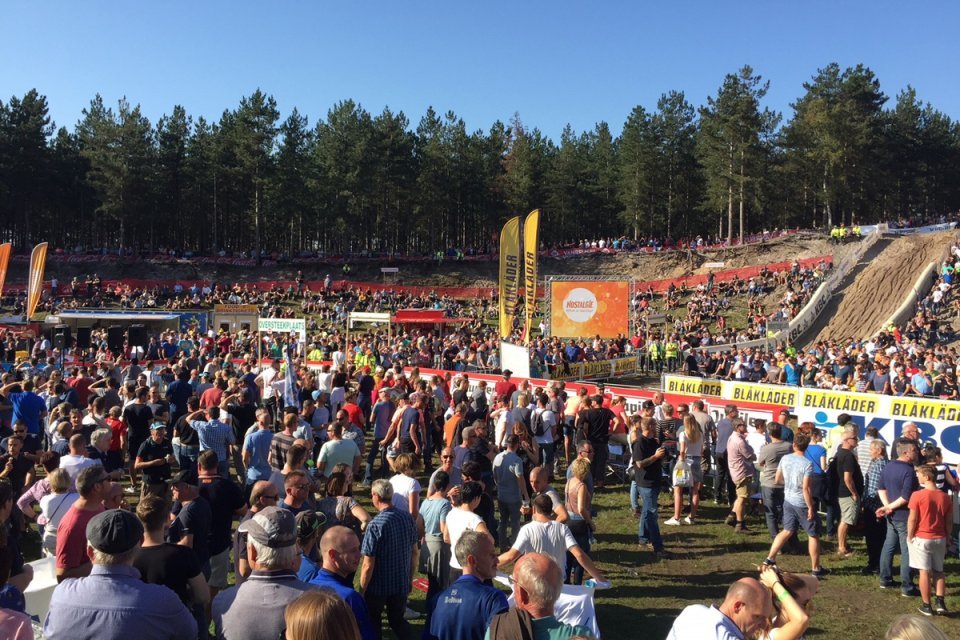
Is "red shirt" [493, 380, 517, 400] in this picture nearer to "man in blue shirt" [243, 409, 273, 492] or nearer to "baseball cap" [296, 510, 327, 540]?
"man in blue shirt" [243, 409, 273, 492]

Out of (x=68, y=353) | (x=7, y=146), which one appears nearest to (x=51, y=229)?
(x=7, y=146)

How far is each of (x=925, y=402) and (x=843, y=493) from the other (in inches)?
218

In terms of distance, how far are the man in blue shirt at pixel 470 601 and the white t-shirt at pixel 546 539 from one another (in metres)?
1.79

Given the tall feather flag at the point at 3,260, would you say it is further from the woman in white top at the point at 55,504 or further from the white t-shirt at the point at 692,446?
the white t-shirt at the point at 692,446

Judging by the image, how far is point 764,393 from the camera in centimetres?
1728

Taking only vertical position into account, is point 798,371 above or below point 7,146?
below

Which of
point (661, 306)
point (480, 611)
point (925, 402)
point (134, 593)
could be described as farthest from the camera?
point (661, 306)

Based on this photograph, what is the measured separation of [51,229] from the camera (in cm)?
7250

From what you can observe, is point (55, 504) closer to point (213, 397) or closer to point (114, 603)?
point (114, 603)

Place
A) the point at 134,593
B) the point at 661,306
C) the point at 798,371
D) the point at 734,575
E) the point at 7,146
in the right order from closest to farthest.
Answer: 1. the point at 134,593
2. the point at 734,575
3. the point at 798,371
4. the point at 661,306
5. the point at 7,146

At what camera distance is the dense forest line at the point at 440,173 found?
191 feet

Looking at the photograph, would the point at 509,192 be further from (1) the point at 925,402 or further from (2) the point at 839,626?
(2) the point at 839,626

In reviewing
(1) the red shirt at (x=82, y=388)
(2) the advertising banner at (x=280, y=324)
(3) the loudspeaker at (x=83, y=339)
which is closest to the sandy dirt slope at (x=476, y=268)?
(3) the loudspeaker at (x=83, y=339)

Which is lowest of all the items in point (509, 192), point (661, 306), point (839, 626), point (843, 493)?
point (839, 626)
